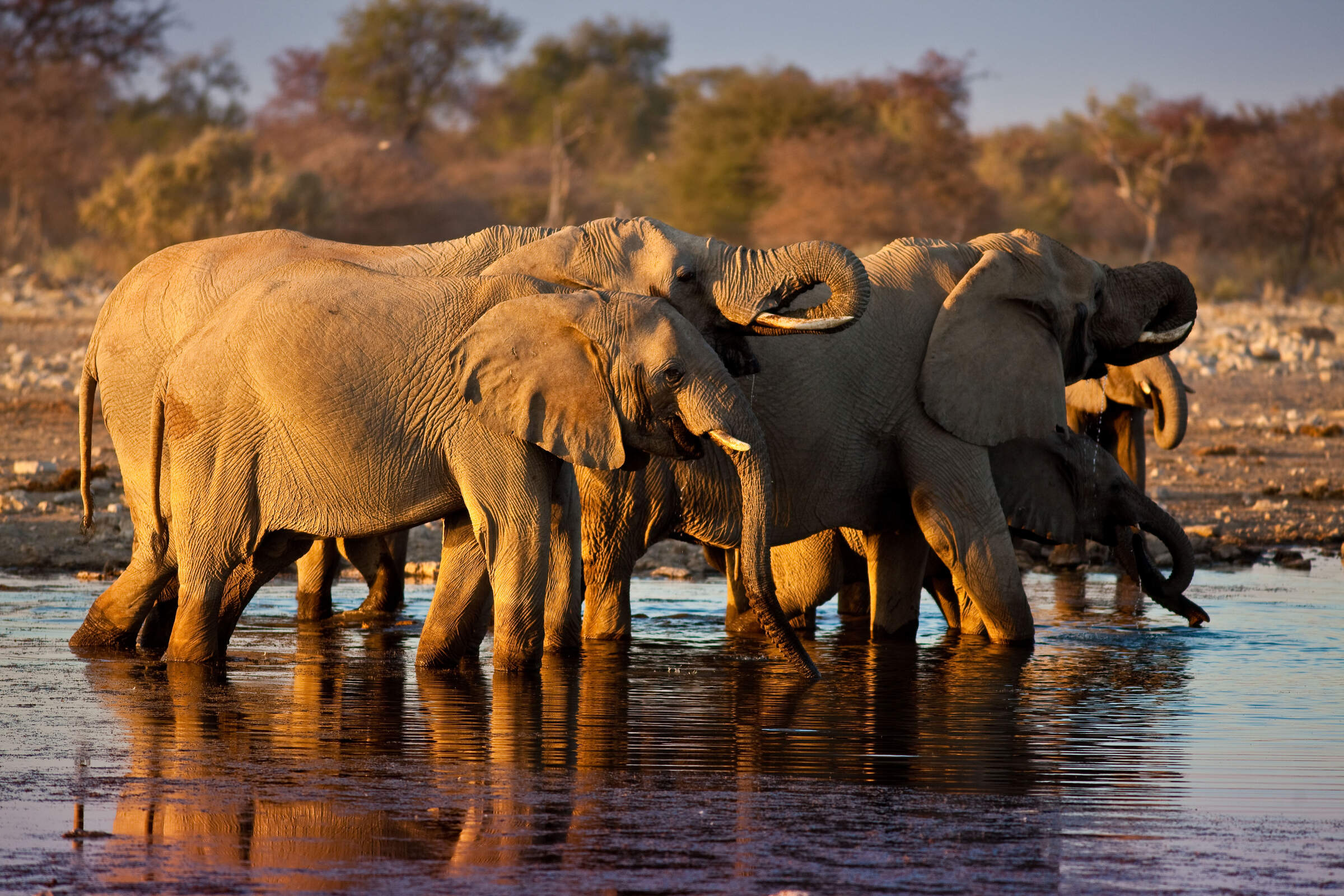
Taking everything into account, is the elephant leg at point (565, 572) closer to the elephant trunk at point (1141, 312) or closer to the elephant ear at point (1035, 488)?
the elephant ear at point (1035, 488)

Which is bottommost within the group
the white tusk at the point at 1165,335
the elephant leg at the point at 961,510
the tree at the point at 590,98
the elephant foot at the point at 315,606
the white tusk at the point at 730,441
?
the elephant foot at the point at 315,606

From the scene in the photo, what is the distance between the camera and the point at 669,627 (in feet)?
30.0

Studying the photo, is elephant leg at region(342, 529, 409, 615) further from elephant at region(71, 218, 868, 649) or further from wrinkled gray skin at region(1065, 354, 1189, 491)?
wrinkled gray skin at region(1065, 354, 1189, 491)

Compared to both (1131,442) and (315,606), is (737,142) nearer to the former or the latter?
(1131,442)

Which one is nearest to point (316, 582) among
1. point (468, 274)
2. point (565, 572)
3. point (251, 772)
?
point (468, 274)

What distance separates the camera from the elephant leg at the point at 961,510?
27.4ft

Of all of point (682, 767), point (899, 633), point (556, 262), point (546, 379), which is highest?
point (556, 262)

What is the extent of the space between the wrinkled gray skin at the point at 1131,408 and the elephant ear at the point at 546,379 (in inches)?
186

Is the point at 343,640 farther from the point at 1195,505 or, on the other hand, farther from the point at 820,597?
the point at 1195,505

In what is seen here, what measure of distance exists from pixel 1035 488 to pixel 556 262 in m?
2.60

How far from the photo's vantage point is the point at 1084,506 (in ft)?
29.8

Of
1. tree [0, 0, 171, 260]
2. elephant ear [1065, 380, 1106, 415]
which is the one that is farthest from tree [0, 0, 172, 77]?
elephant ear [1065, 380, 1106, 415]

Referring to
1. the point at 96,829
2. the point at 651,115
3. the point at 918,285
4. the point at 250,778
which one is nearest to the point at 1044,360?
the point at 918,285

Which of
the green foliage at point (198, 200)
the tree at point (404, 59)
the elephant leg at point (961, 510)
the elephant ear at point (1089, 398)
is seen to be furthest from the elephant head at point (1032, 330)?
the tree at point (404, 59)
